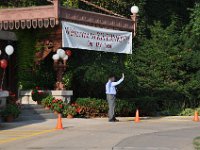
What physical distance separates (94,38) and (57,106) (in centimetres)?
354

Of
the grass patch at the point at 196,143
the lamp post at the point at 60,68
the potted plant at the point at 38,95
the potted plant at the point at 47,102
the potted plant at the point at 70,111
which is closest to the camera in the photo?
the grass patch at the point at 196,143

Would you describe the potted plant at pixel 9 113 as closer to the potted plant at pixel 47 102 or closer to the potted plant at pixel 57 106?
the potted plant at pixel 57 106

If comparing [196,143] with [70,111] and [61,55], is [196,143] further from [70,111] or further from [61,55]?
[61,55]

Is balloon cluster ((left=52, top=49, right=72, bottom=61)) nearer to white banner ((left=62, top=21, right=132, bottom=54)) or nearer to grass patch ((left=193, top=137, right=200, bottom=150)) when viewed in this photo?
white banner ((left=62, top=21, right=132, bottom=54))

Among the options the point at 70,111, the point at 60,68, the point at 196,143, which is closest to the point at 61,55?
the point at 60,68

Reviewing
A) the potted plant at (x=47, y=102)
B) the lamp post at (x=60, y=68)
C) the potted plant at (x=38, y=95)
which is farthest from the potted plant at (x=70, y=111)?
the lamp post at (x=60, y=68)

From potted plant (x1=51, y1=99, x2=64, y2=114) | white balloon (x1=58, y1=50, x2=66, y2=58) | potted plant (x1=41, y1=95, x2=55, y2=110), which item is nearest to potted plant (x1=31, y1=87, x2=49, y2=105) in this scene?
A: potted plant (x1=41, y1=95, x2=55, y2=110)

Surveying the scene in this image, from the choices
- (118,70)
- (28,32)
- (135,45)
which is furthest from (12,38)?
(135,45)

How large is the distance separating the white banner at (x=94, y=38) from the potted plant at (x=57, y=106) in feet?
7.98

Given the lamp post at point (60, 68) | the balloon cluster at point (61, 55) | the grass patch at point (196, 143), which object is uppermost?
the balloon cluster at point (61, 55)

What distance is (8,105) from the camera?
2052 centimetres

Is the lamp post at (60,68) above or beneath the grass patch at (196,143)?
above

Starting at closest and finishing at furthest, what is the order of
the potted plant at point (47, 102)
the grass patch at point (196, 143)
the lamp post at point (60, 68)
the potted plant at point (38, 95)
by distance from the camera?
1. the grass patch at point (196, 143)
2. the potted plant at point (47, 102)
3. the potted plant at point (38, 95)
4. the lamp post at point (60, 68)

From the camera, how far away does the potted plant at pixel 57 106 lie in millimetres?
22562
